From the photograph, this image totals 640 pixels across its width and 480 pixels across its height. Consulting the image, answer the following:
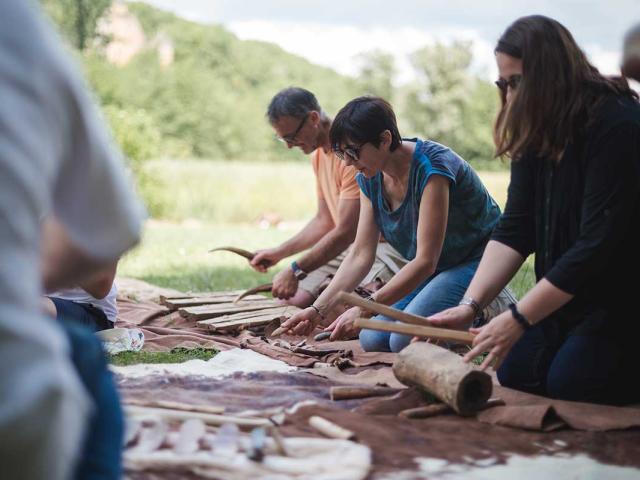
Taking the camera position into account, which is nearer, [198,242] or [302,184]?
[198,242]

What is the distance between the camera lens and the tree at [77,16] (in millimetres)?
29766

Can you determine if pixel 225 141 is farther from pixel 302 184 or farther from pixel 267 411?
pixel 267 411

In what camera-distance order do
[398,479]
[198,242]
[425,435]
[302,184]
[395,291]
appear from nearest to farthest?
[398,479]
[425,435]
[395,291]
[198,242]
[302,184]

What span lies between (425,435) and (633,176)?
127cm

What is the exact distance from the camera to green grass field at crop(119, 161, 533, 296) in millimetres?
10562

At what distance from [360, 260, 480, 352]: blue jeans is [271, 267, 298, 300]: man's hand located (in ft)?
2.59

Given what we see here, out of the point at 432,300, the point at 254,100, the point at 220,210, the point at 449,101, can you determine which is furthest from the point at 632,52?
the point at 254,100

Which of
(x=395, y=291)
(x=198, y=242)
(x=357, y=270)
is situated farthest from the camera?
(x=198, y=242)

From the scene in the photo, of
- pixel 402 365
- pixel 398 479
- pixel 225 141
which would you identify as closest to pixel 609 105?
pixel 402 365

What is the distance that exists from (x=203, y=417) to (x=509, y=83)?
1.75 meters

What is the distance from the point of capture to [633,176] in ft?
10.8

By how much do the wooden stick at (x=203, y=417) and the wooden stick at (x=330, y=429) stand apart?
167 millimetres

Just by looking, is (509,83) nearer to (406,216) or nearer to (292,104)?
(406,216)

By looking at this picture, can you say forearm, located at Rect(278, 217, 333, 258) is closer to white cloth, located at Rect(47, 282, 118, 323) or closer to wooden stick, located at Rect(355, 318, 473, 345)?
white cloth, located at Rect(47, 282, 118, 323)
